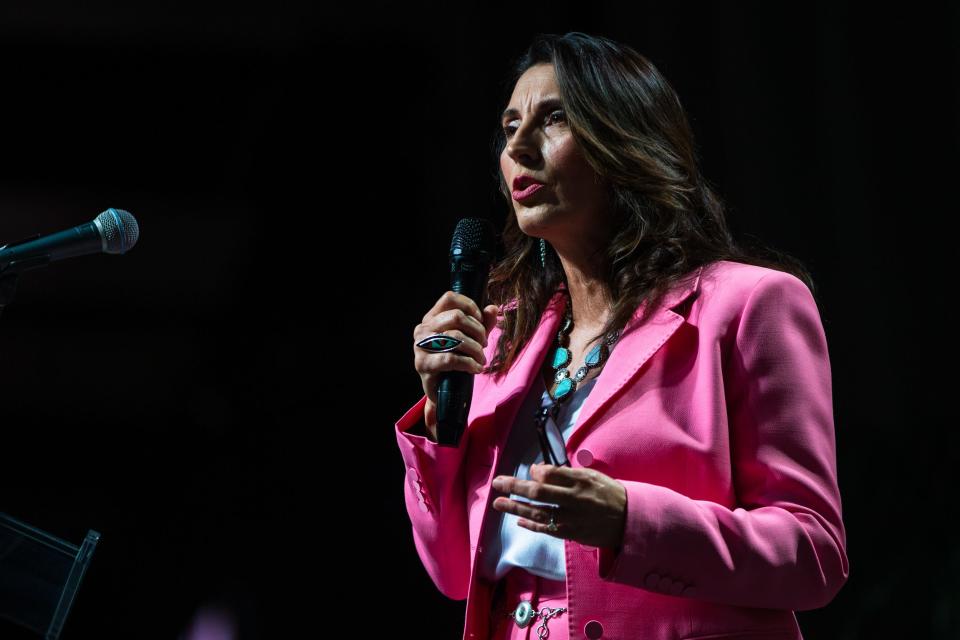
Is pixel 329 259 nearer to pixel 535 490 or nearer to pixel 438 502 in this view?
pixel 438 502

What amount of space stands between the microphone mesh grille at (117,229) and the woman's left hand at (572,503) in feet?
2.63

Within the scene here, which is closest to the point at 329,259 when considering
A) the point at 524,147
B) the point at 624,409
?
the point at 524,147

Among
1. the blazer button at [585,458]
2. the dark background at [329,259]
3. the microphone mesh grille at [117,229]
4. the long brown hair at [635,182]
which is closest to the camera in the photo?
the blazer button at [585,458]

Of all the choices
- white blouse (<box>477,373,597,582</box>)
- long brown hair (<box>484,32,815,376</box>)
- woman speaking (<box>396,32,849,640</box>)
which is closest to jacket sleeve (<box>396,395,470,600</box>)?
woman speaking (<box>396,32,849,640</box>)

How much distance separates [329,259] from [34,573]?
153cm

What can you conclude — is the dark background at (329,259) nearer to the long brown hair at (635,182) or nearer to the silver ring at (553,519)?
the long brown hair at (635,182)

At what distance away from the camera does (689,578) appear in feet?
4.03

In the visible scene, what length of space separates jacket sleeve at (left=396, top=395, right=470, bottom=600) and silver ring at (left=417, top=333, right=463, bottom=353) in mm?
239

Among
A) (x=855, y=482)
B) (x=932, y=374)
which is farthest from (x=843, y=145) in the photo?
(x=855, y=482)

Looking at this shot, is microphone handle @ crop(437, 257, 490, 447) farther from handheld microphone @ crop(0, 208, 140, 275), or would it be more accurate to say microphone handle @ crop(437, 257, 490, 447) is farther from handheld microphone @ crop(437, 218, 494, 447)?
handheld microphone @ crop(0, 208, 140, 275)

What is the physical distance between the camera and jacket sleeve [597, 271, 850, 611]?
47.9 inches

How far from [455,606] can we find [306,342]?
92 cm

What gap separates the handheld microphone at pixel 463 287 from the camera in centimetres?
141

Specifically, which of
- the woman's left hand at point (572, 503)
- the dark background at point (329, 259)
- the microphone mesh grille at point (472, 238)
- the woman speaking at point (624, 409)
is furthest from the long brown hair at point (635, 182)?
the dark background at point (329, 259)
